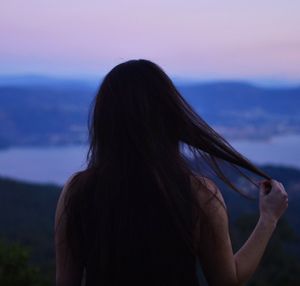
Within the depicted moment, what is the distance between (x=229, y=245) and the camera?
130cm

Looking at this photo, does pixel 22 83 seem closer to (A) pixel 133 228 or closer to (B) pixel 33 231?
(B) pixel 33 231

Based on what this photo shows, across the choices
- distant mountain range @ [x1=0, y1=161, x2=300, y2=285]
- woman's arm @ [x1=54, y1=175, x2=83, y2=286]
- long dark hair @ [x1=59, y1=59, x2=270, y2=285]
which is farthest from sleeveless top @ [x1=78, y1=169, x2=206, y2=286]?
distant mountain range @ [x1=0, y1=161, x2=300, y2=285]

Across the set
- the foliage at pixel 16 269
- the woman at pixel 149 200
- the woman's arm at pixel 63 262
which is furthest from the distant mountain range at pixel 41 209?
the woman at pixel 149 200

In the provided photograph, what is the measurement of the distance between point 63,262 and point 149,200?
28 cm

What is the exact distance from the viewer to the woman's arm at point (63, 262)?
1.37m

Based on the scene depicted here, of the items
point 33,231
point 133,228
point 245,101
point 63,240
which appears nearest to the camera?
point 133,228

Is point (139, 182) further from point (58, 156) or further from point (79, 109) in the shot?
point (58, 156)

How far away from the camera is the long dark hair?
126cm

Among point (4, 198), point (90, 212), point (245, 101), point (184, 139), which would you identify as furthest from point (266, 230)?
point (245, 101)

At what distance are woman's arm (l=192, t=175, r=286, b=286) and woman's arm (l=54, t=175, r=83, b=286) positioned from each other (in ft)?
0.99

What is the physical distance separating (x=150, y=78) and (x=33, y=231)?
18.6 m

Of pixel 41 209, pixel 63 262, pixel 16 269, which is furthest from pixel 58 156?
pixel 63 262

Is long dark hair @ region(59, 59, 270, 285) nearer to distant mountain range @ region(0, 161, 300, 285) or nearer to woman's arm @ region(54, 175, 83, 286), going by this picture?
woman's arm @ region(54, 175, 83, 286)

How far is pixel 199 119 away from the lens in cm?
134
